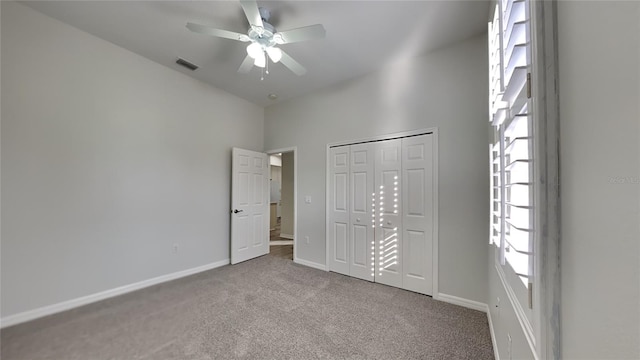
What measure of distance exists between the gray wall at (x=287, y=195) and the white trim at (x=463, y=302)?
3975 millimetres

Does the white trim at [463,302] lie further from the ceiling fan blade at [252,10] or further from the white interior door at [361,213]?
the ceiling fan blade at [252,10]

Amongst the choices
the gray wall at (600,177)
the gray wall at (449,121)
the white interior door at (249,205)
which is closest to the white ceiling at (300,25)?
the gray wall at (449,121)

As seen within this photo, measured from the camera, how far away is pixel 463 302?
2.34 m

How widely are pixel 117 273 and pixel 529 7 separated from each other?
3.82 metres

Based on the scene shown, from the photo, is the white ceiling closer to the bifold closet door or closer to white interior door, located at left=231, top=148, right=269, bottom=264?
the bifold closet door

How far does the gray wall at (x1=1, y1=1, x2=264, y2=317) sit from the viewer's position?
201 cm

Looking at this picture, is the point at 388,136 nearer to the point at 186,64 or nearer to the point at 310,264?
the point at 310,264

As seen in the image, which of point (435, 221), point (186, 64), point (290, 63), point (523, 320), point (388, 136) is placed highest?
point (186, 64)

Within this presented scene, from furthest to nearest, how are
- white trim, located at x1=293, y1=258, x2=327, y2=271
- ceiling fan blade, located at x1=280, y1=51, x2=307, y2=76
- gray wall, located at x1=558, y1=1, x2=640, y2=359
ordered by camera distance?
1. white trim, located at x1=293, y1=258, x2=327, y2=271
2. ceiling fan blade, located at x1=280, y1=51, x2=307, y2=76
3. gray wall, located at x1=558, y1=1, x2=640, y2=359

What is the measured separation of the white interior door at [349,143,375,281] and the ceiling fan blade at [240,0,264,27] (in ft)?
6.18

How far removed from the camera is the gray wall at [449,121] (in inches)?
90.0

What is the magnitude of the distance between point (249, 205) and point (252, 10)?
287cm

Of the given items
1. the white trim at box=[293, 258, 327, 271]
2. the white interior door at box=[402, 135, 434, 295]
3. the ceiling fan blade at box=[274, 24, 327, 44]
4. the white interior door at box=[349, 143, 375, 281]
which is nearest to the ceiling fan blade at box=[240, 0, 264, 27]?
the ceiling fan blade at box=[274, 24, 327, 44]

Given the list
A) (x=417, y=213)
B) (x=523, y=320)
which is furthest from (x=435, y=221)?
(x=523, y=320)
